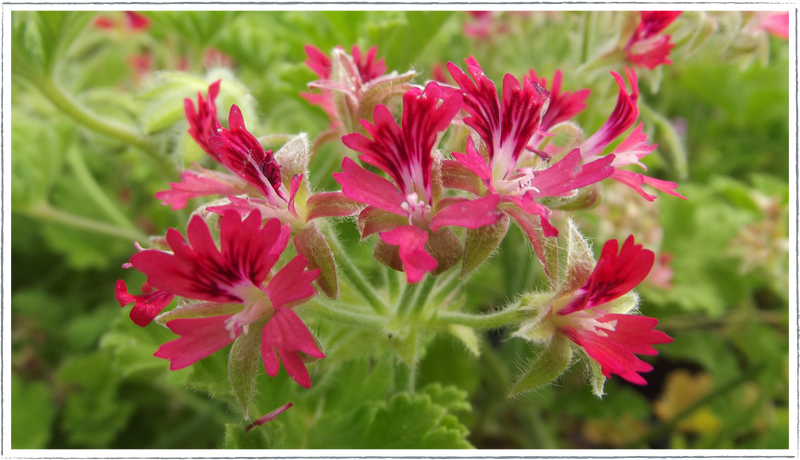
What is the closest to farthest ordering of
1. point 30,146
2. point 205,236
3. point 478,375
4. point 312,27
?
point 205,236 → point 312,27 → point 30,146 → point 478,375

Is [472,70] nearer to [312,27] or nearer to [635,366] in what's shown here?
[635,366]

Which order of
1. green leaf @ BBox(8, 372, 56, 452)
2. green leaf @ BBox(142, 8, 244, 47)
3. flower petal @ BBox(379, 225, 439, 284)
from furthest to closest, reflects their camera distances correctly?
green leaf @ BBox(8, 372, 56, 452) → green leaf @ BBox(142, 8, 244, 47) → flower petal @ BBox(379, 225, 439, 284)

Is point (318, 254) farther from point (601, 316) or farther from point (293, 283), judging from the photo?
point (601, 316)

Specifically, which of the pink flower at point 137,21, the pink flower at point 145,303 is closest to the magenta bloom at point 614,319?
the pink flower at point 145,303

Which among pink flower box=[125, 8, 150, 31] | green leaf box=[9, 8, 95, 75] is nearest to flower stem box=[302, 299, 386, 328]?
green leaf box=[9, 8, 95, 75]

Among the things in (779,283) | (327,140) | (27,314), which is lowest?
(27,314)

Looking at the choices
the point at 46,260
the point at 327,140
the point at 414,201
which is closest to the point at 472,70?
the point at 414,201

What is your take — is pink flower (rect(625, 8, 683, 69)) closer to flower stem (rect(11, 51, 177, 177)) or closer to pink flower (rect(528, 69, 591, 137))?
pink flower (rect(528, 69, 591, 137))
